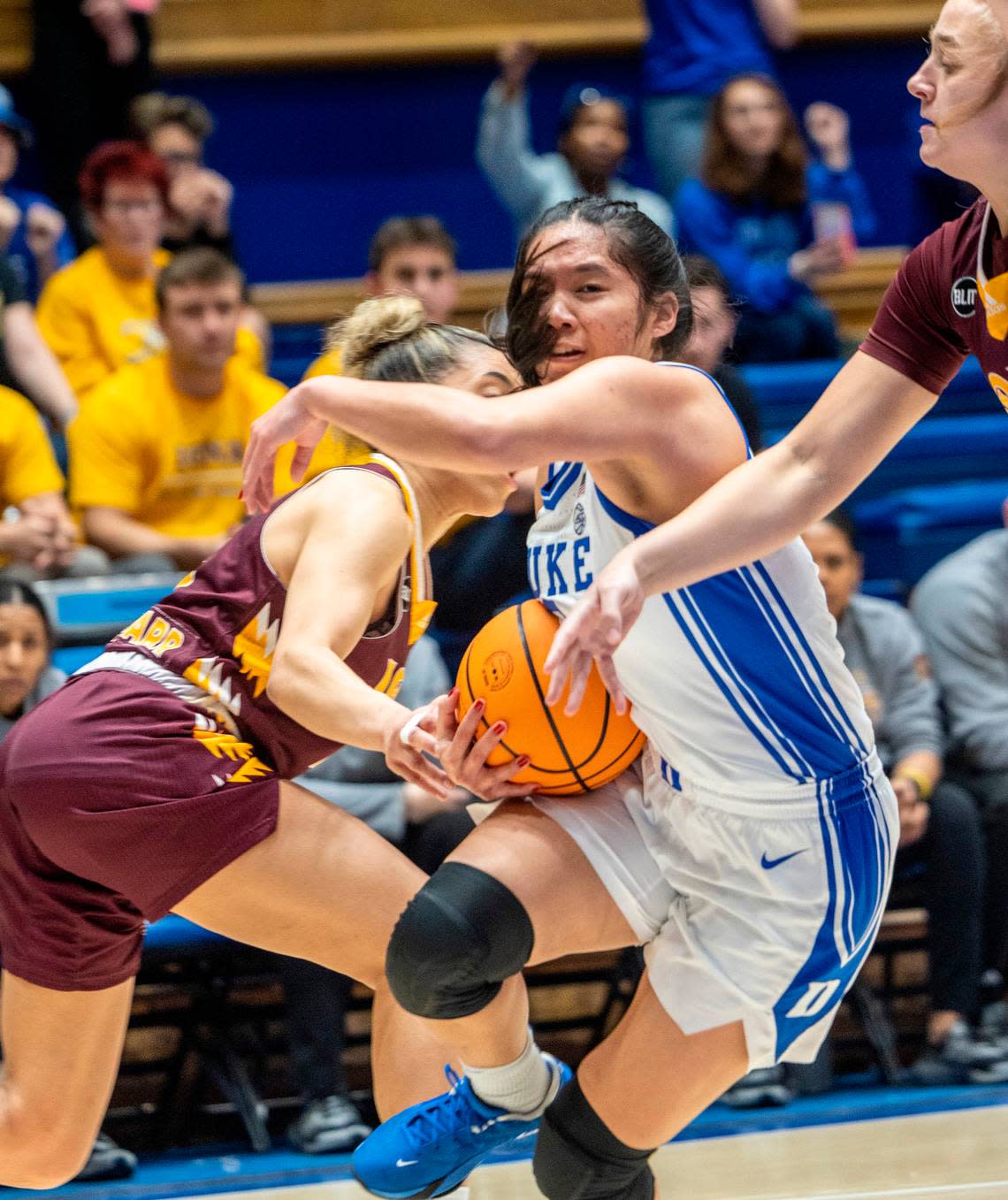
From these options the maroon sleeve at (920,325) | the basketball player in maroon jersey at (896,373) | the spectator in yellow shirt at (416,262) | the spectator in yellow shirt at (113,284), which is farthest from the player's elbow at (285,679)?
the spectator in yellow shirt at (113,284)

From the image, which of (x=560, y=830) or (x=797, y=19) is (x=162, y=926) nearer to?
(x=560, y=830)

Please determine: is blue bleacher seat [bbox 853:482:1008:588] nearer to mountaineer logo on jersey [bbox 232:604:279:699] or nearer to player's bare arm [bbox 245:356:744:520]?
mountaineer logo on jersey [bbox 232:604:279:699]

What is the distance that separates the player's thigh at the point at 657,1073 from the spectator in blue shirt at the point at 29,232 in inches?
165

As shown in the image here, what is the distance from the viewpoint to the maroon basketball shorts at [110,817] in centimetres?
298

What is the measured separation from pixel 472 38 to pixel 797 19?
164 cm

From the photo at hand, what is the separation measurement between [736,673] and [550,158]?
197 inches

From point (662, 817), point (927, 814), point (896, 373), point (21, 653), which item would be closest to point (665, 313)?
point (896, 373)

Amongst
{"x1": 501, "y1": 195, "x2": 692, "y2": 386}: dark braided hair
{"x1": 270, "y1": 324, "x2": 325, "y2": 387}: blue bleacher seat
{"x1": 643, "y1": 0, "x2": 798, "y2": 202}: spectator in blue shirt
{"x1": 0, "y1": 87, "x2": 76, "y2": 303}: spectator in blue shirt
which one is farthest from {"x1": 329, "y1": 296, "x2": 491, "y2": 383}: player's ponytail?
{"x1": 643, "y1": 0, "x2": 798, "y2": 202}: spectator in blue shirt

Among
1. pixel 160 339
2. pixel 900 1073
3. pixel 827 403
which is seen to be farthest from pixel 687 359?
pixel 160 339

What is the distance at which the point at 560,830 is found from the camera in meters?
2.80

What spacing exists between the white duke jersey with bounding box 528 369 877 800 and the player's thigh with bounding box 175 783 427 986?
0.57 m

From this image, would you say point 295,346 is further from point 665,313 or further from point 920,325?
point 920,325

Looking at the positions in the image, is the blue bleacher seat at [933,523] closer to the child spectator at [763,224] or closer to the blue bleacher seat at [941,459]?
the blue bleacher seat at [941,459]

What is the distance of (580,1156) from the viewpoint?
9.18 feet
